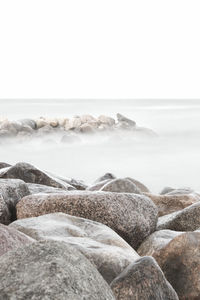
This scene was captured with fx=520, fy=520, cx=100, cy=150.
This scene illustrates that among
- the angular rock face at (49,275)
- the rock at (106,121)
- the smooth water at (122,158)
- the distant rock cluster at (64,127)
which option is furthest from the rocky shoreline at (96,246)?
the rock at (106,121)

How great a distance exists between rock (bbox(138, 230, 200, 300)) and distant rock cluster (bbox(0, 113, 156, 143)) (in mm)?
15628

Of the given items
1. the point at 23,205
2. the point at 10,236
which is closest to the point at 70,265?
the point at 10,236

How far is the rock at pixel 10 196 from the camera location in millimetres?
4047

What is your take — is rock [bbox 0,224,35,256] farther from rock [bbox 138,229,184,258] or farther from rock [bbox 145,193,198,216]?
rock [bbox 145,193,198,216]

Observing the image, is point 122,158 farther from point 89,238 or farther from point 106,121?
point 89,238

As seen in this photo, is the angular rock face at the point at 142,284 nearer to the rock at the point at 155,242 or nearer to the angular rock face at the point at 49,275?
the angular rock face at the point at 49,275

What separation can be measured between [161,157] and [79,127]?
18.3 feet

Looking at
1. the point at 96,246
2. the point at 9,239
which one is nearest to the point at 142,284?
the point at 96,246

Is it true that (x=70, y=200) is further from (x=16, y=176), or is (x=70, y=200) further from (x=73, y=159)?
(x=73, y=159)

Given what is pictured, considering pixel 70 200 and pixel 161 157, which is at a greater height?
pixel 70 200

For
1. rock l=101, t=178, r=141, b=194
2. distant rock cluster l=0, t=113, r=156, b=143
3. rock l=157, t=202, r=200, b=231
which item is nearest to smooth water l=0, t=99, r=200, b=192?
distant rock cluster l=0, t=113, r=156, b=143

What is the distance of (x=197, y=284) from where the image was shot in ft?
10.3

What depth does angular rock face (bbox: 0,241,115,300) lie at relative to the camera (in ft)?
5.25

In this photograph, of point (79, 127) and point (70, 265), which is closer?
point (70, 265)
